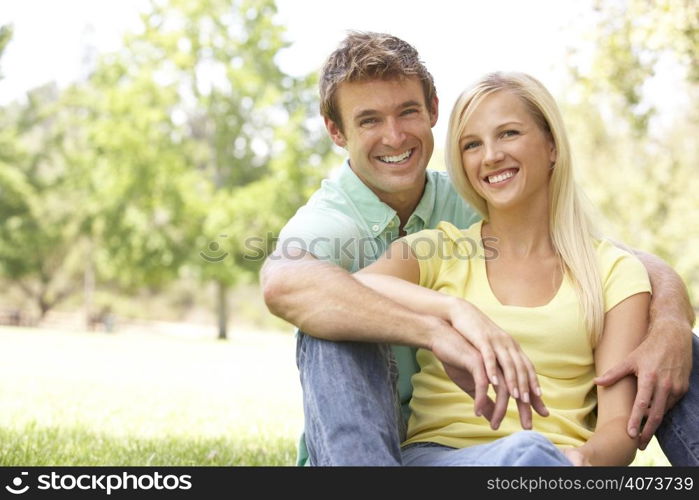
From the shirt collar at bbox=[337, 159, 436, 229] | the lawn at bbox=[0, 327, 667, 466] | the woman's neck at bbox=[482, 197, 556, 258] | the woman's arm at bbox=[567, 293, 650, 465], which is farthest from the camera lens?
the lawn at bbox=[0, 327, 667, 466]

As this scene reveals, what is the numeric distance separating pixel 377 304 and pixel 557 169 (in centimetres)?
86

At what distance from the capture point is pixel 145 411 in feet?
21.7

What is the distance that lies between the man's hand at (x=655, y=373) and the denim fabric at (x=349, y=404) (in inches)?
27.6

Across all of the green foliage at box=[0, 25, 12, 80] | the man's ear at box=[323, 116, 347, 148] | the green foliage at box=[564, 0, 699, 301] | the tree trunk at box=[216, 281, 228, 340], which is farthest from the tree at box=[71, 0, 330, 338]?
the man's ear at box=[323, 116, 347, 148]

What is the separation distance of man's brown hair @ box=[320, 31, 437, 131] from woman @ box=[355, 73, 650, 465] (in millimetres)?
675

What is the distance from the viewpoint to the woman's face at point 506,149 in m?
2.73

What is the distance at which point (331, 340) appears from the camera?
7.83 feet

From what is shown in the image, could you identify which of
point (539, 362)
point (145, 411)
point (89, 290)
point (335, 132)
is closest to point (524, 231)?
point (539, 362)

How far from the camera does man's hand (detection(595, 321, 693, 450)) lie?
8.09 ft

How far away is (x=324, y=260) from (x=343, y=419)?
68 cm

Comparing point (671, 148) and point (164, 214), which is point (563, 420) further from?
point (671, 148)

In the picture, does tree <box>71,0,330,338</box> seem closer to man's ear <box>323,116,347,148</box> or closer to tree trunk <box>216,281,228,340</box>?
tree trunk <box>216,281,228,340</box>

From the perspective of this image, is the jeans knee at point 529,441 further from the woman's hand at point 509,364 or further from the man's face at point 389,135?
the man's face at point 389,135
